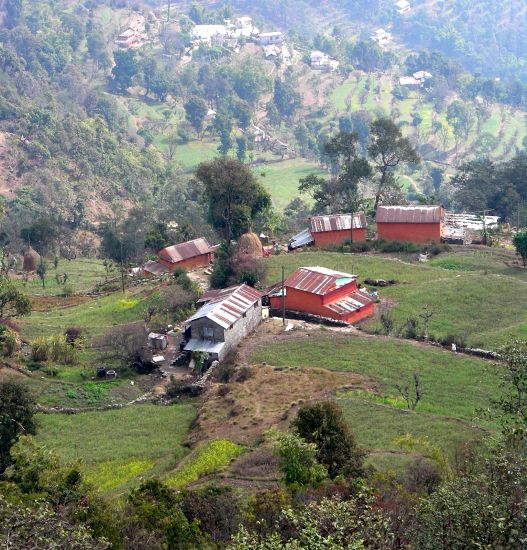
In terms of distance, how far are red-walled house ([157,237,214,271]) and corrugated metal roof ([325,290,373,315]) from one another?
545 inches

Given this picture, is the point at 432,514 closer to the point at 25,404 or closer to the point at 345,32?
the point at 25,404

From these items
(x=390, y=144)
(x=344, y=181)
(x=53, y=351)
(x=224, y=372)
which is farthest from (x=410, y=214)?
(x=53, y=351)

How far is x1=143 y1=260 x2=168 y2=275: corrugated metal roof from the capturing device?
52403 millimetres

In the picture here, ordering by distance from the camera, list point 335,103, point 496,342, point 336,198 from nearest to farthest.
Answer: point 496,342, point 336,198, point 335,103

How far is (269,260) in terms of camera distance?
49281mm

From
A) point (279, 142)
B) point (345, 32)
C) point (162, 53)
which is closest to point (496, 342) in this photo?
point (279, 142)

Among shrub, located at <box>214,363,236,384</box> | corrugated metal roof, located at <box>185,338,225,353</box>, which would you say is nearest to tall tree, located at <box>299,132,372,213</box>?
corrugated metal roof, located at <box>185,338,225,353</box>

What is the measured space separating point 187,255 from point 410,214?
13.8m

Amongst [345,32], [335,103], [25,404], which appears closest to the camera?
[25,404]

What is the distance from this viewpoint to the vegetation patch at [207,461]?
83.4ft

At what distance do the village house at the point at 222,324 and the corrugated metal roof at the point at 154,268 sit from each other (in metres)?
13.5

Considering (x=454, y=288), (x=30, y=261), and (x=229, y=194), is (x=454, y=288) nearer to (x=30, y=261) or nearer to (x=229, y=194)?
(x=229, y=194)

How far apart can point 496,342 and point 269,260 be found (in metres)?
17.0

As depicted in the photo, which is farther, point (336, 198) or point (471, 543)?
point (336, 198)
